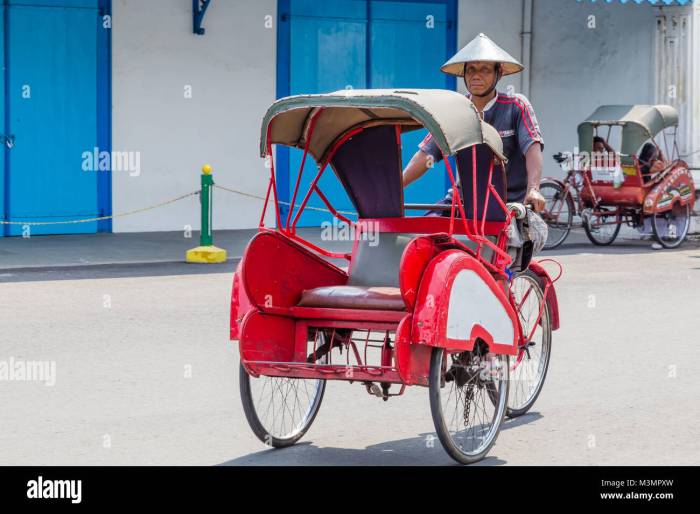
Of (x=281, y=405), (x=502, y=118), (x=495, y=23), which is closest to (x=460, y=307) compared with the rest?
(x=281, y=405)

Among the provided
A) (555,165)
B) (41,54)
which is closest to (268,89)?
(41,54)

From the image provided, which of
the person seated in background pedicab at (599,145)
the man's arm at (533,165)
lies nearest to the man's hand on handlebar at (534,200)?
the man's arm at (533,165)

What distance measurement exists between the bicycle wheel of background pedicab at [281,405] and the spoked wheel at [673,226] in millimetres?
11037

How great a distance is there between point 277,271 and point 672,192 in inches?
452

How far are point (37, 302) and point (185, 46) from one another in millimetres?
7322

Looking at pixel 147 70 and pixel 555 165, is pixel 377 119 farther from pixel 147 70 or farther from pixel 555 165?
pixel 555 165

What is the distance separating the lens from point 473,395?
670 centimetres

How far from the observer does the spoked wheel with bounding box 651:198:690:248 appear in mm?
17297

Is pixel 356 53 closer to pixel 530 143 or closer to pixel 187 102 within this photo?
pixel 187 102

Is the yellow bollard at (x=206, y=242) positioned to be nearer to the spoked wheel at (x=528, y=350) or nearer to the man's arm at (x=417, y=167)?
the spoked wheel at (x=528, y=350)

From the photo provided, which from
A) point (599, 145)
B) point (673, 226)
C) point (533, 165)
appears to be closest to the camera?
point (533, 165)

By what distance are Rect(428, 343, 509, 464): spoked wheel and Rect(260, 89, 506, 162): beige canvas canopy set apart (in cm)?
106
